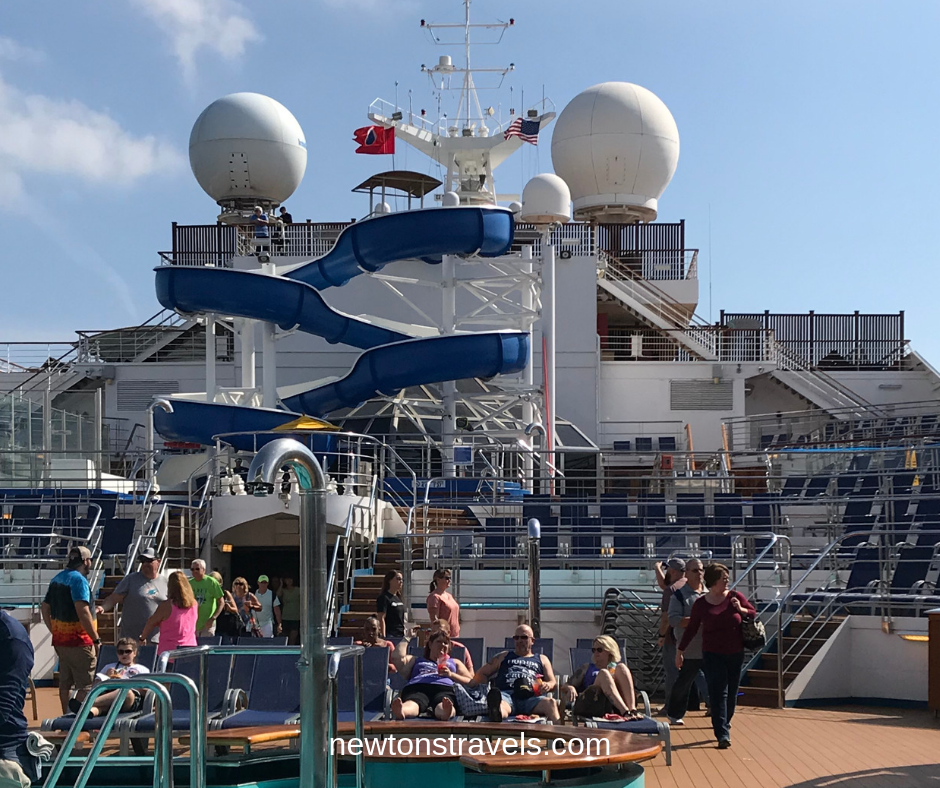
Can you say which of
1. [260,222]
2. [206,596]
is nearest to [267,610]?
[206,596]

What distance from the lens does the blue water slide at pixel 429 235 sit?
22.0 metres

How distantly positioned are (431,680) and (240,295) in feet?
46.0

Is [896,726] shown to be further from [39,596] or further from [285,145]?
[285,145]

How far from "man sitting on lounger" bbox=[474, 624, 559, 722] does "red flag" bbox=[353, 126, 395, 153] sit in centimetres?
1983

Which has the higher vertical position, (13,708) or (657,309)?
(657,309)

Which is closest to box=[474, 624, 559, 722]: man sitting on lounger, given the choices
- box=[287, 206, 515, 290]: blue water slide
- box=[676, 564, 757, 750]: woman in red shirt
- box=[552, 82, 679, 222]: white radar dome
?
box=[676, 564, 757, 750]: woman in red shirt

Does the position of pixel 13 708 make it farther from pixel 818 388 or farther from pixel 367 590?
pixel 818 388

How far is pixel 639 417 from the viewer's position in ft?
90.6

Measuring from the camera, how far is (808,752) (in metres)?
9.15

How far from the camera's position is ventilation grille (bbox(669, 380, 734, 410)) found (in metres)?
27.7

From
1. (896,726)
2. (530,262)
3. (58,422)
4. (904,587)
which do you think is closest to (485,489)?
(530,262)

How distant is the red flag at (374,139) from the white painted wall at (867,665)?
1814cm

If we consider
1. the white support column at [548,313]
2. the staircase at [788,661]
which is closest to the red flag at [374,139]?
the white support column at [548,313]

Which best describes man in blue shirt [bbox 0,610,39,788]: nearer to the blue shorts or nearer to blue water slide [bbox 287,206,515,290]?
the blue shorts
